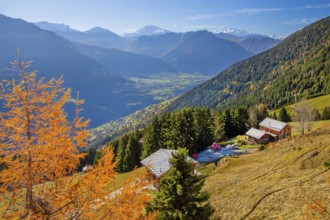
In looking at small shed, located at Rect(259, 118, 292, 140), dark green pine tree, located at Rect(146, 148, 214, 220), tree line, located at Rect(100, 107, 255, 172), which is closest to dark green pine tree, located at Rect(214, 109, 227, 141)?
tree line, located at Rect(100, 107, 255, 172)

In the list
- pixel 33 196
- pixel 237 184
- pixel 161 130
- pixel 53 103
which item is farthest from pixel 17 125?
pixel 161 130

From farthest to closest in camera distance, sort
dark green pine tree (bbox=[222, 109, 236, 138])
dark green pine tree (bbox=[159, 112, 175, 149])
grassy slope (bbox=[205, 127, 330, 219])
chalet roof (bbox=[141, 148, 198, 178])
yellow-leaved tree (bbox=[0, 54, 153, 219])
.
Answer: dark green pine tree (bbox=[222, 109, 236, 138]) → dark green pine tree (bbox=[159, 112, 175, 149]) → chalet roof (bbox=[141, 148, 198, 178]) → grassy slope (bbox=[205, 127, 330, 219]) → yellow-leaved tree (bbox=[0, 54, 153, 219])

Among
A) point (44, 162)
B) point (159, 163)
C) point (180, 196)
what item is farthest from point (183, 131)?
point (44, 162)

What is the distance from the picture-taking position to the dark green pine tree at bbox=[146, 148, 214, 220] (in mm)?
23359

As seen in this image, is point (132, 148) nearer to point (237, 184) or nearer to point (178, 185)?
point (237, 184)

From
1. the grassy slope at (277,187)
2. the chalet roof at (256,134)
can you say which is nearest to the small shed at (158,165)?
the grassy slope at (277,187)

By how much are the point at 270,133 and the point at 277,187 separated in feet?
237

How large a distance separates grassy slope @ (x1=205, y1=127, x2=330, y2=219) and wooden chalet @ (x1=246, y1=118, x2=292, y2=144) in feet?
149

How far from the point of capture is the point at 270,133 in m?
102

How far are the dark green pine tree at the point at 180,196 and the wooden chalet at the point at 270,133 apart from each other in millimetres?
74997

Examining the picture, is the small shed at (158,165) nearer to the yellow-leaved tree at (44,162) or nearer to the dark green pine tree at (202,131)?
the dark green pine tree at (202,131)

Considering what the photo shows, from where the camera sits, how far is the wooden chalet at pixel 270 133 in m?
95.5

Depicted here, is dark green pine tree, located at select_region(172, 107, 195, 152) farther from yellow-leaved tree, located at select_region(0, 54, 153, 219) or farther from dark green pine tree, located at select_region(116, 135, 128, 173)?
yellow-leaved tree, located at select_region(0, 54, 153, 219)

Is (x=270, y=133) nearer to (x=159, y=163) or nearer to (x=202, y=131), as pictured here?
(x=202, y=131)
